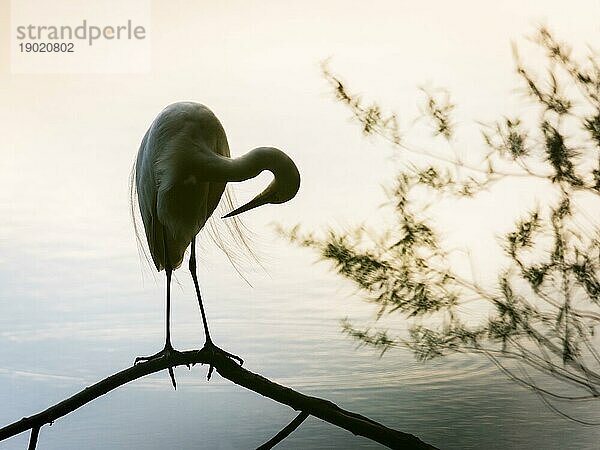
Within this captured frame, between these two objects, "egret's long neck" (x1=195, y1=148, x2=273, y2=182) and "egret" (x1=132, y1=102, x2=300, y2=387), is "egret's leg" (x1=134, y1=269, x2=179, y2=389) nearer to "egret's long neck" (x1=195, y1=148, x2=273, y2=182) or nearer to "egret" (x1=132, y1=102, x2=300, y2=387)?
"egret" (x1=132, y1=102, x2=300, y2=387)

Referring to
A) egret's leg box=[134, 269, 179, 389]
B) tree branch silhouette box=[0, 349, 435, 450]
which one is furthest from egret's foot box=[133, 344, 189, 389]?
tree branch silhouette box=[0, 349, 435, 450]

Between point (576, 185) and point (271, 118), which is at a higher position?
point (271, 118)

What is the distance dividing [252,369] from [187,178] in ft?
1.77

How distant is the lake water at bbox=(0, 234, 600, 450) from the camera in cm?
203

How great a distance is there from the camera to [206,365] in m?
2.05

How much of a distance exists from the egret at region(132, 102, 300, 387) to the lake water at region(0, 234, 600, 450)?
86 mm

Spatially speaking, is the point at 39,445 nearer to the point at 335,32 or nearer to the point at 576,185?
the point at 335,32

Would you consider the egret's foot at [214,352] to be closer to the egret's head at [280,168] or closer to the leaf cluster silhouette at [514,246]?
the leaf cluster silhouette at [514,246]

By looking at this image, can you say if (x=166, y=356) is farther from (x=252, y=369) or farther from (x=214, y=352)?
(x=252, y=369)

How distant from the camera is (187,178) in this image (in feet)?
6.00

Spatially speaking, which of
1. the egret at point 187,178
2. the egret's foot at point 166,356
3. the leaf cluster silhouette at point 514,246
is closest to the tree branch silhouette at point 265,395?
the egret's foot at point 166,356

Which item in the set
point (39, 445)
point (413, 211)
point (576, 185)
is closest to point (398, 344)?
point (413, 211)

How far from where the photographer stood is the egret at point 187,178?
180cm

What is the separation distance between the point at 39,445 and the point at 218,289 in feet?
2.04
